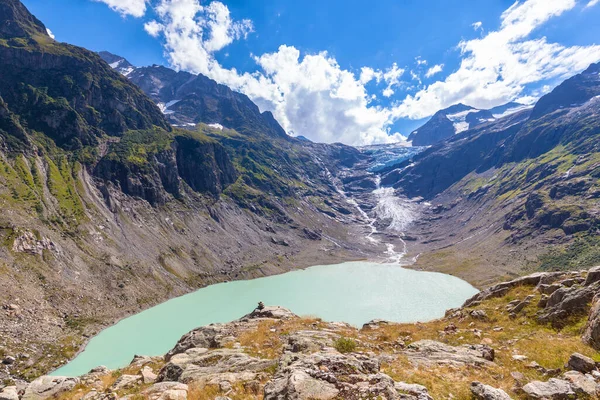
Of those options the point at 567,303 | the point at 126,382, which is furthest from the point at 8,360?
the point at 567,303

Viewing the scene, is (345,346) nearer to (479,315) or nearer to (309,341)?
(309,341)

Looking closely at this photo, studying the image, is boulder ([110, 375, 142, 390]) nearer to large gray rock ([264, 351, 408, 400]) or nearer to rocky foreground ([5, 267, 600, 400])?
rocky foreground ([5, 267, 600, 400])

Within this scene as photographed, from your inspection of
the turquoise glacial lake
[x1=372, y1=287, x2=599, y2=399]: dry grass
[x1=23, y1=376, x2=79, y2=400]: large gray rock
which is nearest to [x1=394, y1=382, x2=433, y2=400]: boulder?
[x1=372, y1=287, x2=599, y2=399]: dry grass

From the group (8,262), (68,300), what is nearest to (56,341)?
(68,300)

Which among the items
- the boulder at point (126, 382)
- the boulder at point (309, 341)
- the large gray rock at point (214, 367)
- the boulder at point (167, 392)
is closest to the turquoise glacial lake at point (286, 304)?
the boulder at point (309, 341)

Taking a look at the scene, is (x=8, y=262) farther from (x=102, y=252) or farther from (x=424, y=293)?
(x=424, y=293)

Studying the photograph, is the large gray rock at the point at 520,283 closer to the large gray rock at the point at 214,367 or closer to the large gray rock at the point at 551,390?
the large gray rock at the point at 551,390
